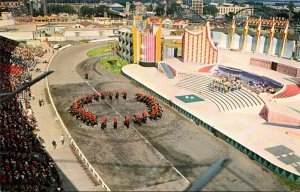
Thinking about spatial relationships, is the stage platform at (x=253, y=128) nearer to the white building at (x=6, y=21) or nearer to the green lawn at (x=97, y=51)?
the green lawn at (x=97, y=51)

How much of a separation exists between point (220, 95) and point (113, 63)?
30444 mm

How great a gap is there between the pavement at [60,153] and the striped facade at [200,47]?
88.1 ft

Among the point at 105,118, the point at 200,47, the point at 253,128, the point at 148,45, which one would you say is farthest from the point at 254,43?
the point at 105,118

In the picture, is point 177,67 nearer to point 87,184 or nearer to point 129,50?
point 129,50

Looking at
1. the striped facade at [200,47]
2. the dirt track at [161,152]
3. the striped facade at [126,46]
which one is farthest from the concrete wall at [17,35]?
the dirt track at [161,152]

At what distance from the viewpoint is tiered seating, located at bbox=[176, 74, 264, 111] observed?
40.5 meters

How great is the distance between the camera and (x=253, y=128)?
35125 mm

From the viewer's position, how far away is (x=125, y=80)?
56625 millimetres

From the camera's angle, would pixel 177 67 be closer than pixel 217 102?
No

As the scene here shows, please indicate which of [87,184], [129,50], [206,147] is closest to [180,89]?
[206,147]

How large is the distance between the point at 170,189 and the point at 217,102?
67.4 ft

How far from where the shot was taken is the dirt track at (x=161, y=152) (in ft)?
83.3

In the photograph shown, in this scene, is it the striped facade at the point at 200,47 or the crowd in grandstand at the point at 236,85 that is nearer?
the crowd in grandstand at the point at 236,85

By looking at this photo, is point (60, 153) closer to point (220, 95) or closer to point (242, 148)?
point (242, 148)
